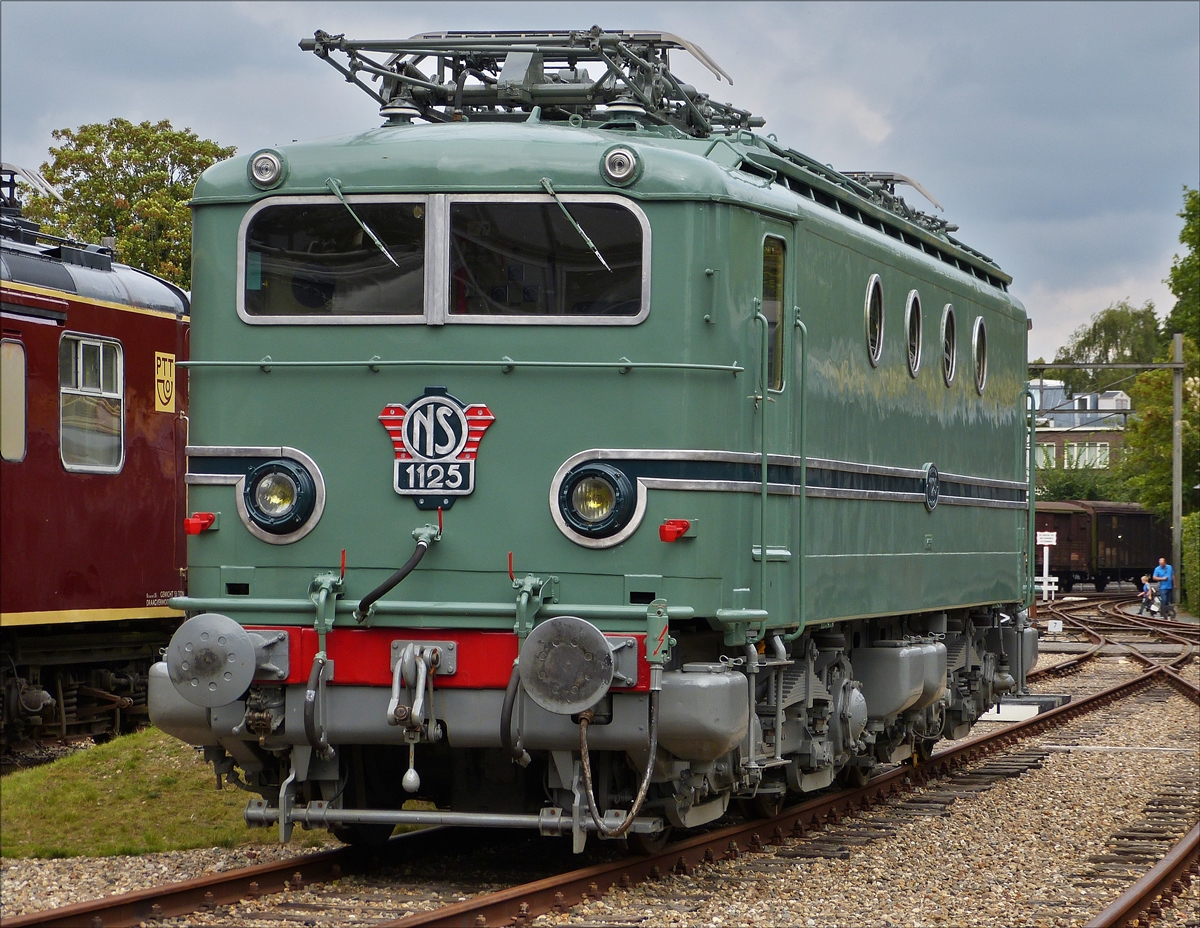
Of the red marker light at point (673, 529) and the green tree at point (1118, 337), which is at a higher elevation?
the green tree at point (1118, 337)

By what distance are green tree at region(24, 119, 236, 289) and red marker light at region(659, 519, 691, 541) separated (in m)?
15.6

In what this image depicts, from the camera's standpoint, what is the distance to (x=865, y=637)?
11539mm

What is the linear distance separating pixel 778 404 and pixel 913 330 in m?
2.88

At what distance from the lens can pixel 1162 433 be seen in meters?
53.9

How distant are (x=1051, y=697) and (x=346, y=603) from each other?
1192cm

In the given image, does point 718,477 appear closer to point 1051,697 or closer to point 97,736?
point 97,736

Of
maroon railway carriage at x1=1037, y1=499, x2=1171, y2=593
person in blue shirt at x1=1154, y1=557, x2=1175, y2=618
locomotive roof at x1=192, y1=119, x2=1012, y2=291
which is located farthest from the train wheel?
maroon railway carriage at x1=1037, y1=499, x2=1171, y2=593

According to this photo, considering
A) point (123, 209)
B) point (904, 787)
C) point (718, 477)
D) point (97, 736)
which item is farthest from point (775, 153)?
Answer: point (123, 209)

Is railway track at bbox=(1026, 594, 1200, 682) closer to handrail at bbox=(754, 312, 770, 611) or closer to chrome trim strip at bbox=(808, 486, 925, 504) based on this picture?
chrome trim strip at bbox=(808, 486, 925, 504)

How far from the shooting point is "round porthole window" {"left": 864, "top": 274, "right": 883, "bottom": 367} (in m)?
10.6

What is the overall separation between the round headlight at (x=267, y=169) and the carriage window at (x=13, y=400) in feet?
15.1

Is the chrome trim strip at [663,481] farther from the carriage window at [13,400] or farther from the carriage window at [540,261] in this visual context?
the carriage window at [13,400]

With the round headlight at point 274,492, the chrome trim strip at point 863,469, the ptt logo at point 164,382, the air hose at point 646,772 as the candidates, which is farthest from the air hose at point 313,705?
the ptt logo at point 164,382

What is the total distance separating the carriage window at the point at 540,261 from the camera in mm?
8531
